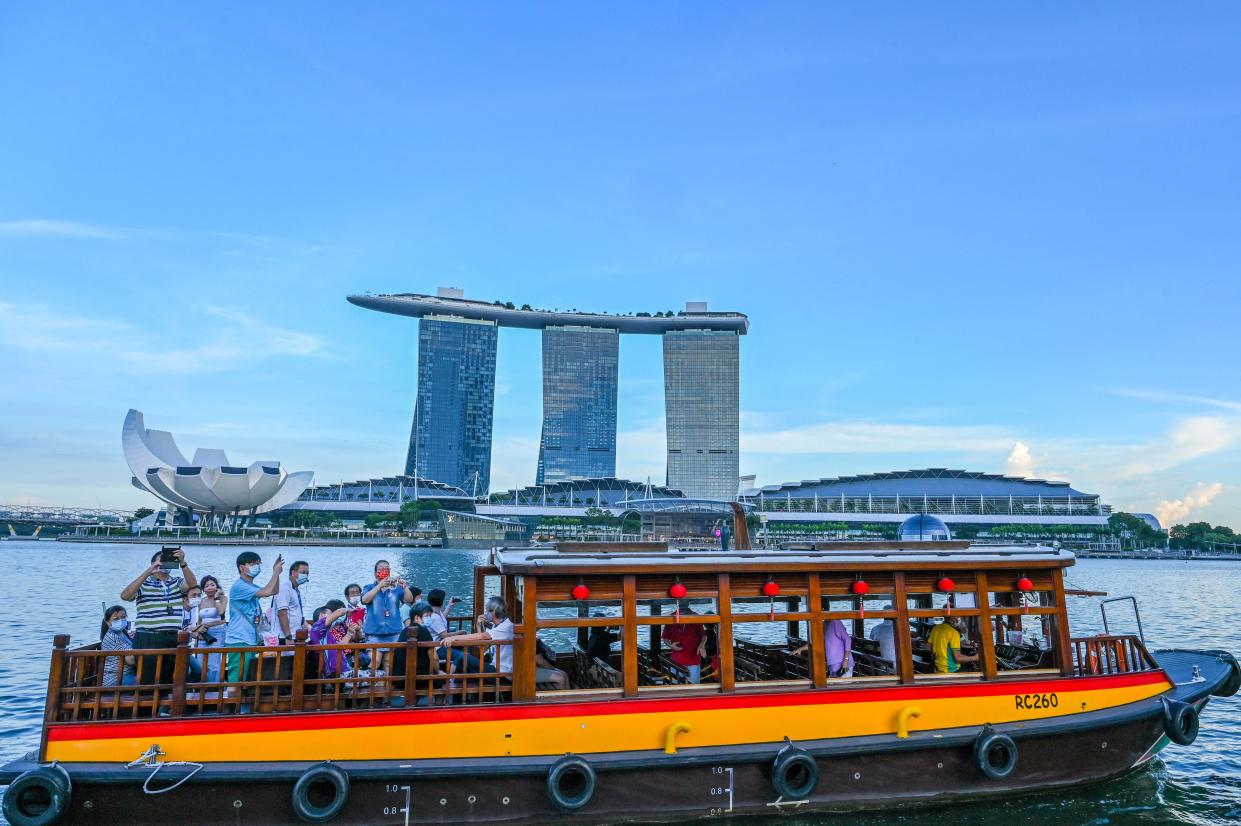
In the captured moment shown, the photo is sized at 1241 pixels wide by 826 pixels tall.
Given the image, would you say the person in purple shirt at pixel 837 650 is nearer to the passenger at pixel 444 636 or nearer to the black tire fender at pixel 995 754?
the black tire fender at pixel 995 754

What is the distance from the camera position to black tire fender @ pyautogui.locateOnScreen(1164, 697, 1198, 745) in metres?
9.02

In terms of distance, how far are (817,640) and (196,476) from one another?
379ft

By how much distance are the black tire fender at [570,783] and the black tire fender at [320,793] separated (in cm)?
180

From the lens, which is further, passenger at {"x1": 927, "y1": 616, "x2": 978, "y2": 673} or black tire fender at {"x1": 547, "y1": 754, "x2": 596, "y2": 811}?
passenger at {"x1": 927, "y1": 616, "x2": 978, "y2": 673}

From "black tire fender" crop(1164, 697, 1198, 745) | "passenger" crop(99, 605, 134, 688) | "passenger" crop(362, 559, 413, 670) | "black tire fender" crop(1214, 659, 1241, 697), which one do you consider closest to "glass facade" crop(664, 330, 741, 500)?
"black tire fender" crop(1214, 659, 1241, 697)

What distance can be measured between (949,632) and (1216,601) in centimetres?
3955

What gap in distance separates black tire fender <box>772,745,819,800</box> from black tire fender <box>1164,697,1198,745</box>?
178 inches

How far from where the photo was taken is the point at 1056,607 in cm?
882

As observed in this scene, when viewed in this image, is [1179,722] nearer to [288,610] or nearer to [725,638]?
[725,638]

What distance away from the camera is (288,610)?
27.9 ft

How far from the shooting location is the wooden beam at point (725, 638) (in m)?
7.84

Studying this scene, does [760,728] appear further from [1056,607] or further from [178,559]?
[178,559]

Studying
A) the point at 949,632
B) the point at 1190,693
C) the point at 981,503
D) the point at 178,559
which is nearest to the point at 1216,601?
the point at 1190,693

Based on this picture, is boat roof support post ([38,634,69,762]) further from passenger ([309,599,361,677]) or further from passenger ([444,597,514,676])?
passenger ([444,597,514,676])
